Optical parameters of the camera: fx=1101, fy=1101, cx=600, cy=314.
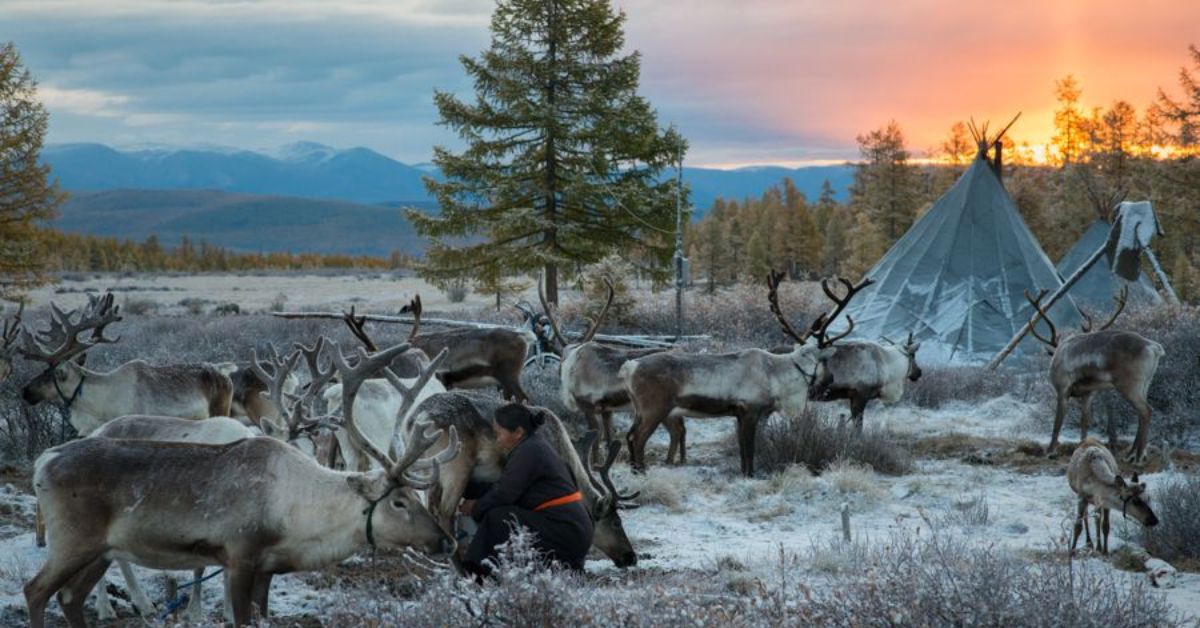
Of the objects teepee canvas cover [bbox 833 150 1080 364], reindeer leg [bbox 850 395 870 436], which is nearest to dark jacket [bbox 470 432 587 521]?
reindeer leg [bbox 850 395 870 436]

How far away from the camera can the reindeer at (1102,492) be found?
813 cm

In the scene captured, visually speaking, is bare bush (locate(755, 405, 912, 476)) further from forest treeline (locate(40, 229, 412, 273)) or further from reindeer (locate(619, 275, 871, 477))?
forest treeline (locate(40, 229, 412, 273))

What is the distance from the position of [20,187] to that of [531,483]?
2900 cm

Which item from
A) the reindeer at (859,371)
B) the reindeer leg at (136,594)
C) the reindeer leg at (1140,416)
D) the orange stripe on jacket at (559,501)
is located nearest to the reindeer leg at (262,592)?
the reindeer leg at (136,594)

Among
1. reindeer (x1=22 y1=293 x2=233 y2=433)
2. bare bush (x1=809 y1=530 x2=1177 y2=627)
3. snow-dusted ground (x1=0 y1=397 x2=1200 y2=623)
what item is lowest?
snow-dusted ground (x1=0 y1=397 x2=1200 y2=623)

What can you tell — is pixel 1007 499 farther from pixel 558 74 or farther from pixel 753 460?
pixel 558 74

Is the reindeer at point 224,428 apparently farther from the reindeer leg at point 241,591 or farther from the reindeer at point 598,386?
the reindeer at point 598,386

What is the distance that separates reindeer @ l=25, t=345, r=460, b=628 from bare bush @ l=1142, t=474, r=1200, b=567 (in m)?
5.57

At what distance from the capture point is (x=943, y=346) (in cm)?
2072

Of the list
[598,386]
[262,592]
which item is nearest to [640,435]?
[598,386]

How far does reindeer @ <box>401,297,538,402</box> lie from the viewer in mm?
13609

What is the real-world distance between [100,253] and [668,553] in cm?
9197

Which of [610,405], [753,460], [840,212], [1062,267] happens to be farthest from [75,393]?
[840,212]

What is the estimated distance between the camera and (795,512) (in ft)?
33.4
